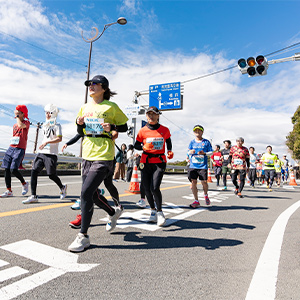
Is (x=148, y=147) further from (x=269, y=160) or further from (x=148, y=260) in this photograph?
(x=269, y=160)

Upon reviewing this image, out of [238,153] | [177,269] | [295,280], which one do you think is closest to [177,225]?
[177,269]

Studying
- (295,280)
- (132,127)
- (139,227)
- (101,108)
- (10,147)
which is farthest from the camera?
(132,127)

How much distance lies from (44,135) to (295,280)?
16.1ft

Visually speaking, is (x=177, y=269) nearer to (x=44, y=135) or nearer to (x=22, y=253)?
(x=22, y=253)

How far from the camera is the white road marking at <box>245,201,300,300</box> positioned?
195cm

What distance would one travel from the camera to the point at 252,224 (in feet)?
14.4

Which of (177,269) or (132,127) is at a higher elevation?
(132,127)

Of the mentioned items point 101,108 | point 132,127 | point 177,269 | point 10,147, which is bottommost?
point 177,269

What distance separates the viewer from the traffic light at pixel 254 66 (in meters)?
9.73

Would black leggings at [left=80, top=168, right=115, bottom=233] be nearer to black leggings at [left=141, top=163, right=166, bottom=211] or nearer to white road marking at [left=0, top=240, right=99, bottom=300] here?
white road marking at [left=0, top=240, right=99, bottom=300]

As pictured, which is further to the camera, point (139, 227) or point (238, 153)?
point (238, 153)

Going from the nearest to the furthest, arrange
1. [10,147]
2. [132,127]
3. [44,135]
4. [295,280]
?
[295,280] < [44,135] < [10,147] < [132,127]

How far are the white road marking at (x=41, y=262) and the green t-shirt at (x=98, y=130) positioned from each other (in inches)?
42.3

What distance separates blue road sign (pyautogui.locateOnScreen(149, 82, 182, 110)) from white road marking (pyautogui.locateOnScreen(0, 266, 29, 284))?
1911cm
